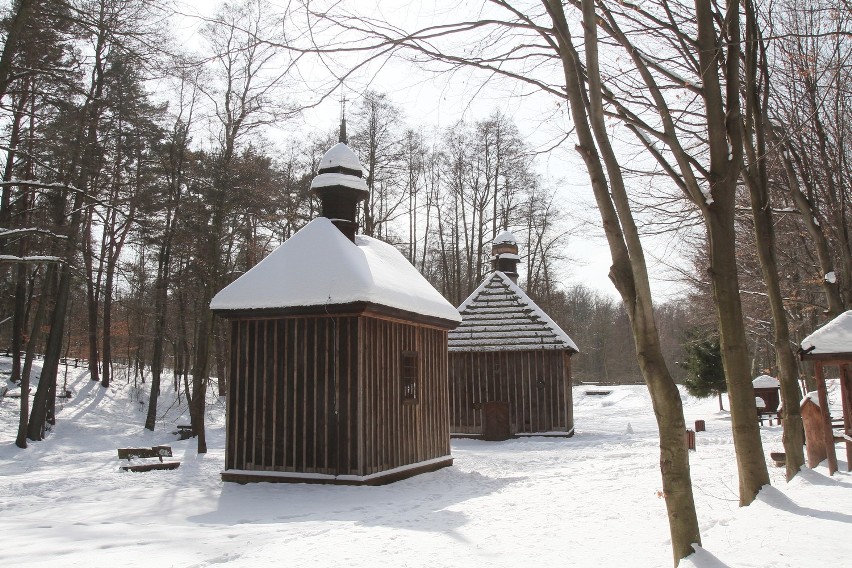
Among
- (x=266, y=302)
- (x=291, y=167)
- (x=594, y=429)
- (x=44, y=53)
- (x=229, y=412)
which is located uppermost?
(x=291, y=167)

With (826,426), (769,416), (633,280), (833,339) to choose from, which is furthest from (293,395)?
(769,416)

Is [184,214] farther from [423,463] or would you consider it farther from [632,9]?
[632,9]

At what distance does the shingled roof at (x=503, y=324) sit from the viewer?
66.0ft

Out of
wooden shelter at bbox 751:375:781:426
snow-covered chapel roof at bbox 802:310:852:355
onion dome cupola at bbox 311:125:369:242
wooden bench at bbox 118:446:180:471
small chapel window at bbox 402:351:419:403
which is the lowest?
wooden bench at bbox 118:446:180:471

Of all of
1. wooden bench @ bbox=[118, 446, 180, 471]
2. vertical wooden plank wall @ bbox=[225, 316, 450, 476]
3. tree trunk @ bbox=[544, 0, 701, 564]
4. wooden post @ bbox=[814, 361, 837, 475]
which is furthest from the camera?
wooden bench @ bbox=[118, 446, 180, 471]

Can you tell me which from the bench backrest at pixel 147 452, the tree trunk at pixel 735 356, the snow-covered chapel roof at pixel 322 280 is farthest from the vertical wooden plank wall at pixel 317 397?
the tree trunk at pixel 735 356

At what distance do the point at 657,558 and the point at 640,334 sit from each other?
1.99 metres

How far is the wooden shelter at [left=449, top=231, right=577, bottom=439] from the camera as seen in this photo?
2008cm

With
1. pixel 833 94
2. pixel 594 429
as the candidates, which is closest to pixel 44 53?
pixel 833 94

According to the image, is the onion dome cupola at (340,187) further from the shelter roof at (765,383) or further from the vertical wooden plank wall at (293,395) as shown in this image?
the shelter roof at (765,383)

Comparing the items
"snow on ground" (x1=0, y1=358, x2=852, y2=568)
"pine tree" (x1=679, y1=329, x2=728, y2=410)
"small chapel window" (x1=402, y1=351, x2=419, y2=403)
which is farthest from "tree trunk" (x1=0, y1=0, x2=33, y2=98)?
Result: "pine tree" (x1=679, y1=329, x2=728, y2=410)

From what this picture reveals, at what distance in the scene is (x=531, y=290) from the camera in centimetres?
3400

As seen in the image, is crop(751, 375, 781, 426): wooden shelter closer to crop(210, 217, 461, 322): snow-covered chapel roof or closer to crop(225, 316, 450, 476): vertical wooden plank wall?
crop(210, 217, 461, 322): snow-covered chapel roof

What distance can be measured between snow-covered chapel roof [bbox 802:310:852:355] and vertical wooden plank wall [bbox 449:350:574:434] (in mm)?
10633
